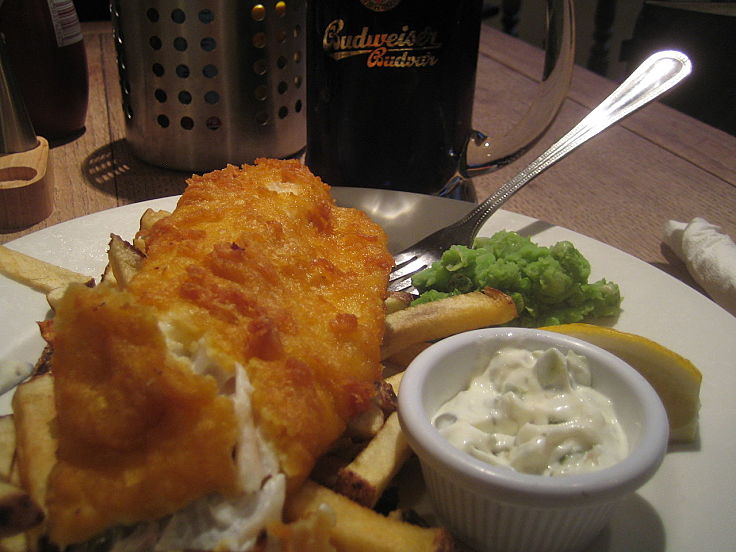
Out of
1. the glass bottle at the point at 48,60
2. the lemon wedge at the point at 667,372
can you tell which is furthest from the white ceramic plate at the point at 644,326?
the glass bottle at the point at 48,60

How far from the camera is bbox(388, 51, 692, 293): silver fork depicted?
6.85 feet

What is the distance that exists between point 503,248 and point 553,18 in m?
0.92

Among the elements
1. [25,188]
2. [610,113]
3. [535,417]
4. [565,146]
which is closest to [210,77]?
[25,188]

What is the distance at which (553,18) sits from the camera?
2.25 m

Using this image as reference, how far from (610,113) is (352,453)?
1.58 meters

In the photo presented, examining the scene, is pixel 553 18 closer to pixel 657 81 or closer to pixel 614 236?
pixel 657 81

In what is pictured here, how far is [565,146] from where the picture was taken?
7.36 ft

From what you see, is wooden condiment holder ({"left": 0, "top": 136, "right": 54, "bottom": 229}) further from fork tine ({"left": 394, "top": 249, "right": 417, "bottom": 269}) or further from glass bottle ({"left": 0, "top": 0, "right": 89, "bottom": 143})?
fork tine ({"left": 394, "top": 249, "right": 417, "bottom": 269})

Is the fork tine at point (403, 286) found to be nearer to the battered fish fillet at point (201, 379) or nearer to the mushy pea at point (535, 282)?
the mushy pea at point (535, 282)

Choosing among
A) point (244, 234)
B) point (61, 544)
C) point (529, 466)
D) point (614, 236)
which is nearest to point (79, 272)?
point (244, 234)

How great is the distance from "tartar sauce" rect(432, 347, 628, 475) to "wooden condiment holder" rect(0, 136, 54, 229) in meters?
1.82

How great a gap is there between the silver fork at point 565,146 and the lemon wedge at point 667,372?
0.68 m

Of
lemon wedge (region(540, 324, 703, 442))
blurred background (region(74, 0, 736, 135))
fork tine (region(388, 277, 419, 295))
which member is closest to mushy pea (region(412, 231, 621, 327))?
fork tine (region(388, 277, 419, 295))

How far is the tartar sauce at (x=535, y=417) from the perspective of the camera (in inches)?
46.4
